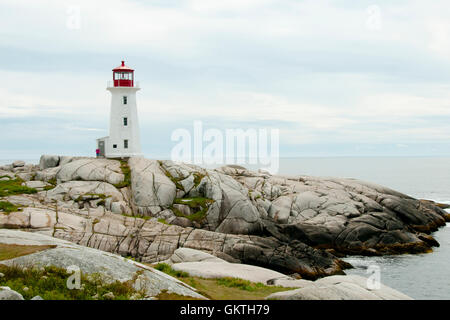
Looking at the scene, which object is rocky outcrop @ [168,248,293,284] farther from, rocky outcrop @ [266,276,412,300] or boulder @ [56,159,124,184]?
boulder @ [56,159,124,184]

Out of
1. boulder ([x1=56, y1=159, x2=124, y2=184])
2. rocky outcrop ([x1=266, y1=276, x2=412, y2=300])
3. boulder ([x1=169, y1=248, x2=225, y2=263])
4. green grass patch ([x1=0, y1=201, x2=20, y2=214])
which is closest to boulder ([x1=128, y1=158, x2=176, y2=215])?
boulder ([x1=56, y1=159, x2=124, y2=184])

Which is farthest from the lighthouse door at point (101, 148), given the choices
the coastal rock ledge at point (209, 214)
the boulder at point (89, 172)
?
the boulder at point (89, 172)

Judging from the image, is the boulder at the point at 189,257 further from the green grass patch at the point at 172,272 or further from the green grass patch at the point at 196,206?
the green grass patch at the point at 196,206

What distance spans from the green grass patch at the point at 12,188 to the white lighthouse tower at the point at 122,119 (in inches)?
497

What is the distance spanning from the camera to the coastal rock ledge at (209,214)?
3634 cm

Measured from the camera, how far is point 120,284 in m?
14.8

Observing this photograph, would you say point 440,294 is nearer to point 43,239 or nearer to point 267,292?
point 267,292

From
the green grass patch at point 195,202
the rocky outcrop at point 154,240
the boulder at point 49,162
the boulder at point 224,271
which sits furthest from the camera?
the boulder at point 49,162

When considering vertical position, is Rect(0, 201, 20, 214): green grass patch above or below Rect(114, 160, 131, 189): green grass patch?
below

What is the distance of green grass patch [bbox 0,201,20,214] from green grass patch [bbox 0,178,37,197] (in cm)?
440

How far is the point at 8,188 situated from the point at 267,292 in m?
35.0

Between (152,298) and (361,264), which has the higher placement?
(152,298)

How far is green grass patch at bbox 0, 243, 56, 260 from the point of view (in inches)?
629
